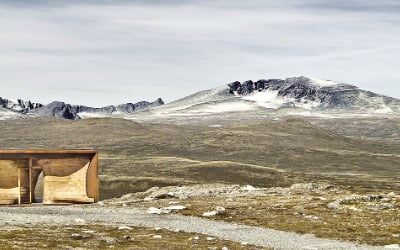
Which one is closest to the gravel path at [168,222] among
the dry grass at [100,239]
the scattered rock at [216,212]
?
the scattered rock at [216,212]

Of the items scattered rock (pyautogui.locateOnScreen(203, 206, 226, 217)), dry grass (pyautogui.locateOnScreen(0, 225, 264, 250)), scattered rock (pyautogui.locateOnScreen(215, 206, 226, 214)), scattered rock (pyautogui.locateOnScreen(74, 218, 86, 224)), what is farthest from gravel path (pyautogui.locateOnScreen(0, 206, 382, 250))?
scattered rock (pyautogui.locateOnScreen(215, 206, 226, 214))

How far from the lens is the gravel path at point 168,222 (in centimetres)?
3591

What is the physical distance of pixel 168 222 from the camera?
44.2 metres

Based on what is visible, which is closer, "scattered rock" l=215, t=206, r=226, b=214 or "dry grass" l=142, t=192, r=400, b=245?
"dry grass" l=142, t=192, r=400, b=245

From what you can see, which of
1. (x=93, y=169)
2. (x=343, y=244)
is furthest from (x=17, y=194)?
(x=343, y=244)

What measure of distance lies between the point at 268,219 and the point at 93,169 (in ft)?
64.8

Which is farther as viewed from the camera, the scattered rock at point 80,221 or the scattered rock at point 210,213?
the scattered rock at point 210,213

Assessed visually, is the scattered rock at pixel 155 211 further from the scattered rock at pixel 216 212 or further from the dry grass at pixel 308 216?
the scattered rock at pixel 216 212

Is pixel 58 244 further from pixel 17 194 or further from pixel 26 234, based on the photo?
pixel 17 194

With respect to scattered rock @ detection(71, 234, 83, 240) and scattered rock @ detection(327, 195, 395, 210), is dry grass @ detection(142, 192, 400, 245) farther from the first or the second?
scattered rock @ detection(71, 234, 83, 240)

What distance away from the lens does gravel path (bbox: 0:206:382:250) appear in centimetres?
3591

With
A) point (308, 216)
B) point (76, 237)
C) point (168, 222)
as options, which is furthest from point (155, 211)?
point (76, 237)

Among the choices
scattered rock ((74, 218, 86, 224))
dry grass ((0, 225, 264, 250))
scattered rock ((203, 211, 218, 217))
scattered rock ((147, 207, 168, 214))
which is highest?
dry grass ((0, 225, 264, 250))

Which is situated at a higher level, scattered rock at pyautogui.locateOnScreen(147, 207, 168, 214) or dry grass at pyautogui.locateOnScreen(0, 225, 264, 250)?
dry grass at pyautogui.locateOnScreen(0, 225, 264, 250)
